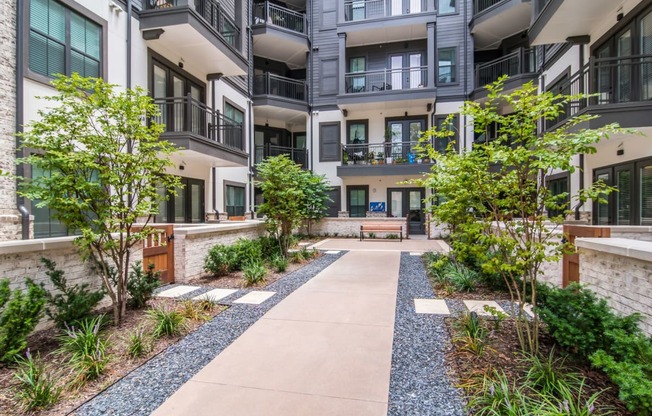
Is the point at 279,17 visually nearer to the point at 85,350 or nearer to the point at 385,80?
the point at 385,80

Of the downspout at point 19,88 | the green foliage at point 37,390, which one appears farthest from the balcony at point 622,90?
the downspout at point 19,88

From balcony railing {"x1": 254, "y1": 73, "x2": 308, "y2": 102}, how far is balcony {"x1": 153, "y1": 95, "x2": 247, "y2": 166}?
14.4ft

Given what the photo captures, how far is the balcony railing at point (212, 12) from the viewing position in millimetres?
9711

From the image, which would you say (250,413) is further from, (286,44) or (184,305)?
(286,44)

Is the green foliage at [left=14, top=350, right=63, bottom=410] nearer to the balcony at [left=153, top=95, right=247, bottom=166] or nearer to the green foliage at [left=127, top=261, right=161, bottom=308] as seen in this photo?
the green foliage at [left=127, top=261, right=161, bottom=308]

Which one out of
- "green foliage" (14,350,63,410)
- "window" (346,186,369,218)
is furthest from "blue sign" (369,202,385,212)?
"green foliage" (14,350,63,410)

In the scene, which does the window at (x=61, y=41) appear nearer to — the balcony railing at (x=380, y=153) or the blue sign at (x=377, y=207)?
the balcony railing at (x=380, y=153)

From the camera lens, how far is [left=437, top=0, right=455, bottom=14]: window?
16.6 meters

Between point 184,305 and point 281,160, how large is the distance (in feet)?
16.3

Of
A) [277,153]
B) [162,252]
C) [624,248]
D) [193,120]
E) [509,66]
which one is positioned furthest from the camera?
[277,153]

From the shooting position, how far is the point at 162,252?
261 inches

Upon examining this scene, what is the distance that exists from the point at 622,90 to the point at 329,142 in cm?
1217

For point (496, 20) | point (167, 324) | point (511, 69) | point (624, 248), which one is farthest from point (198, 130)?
point (511, 69)

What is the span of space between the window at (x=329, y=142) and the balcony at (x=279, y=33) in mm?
4193
